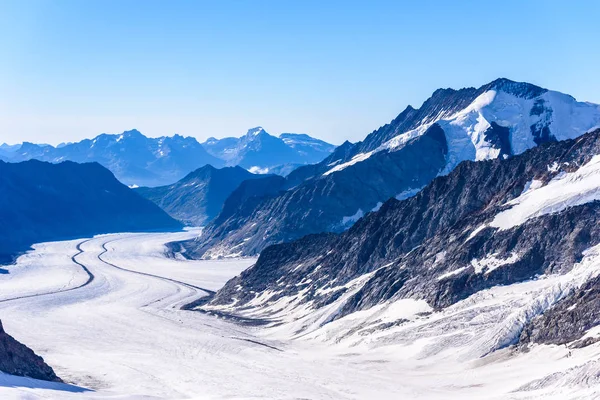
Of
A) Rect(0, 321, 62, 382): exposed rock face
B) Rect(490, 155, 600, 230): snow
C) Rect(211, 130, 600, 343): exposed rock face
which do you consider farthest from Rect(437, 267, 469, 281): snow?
Rect(0, 321, 62, 382): exposed rock face

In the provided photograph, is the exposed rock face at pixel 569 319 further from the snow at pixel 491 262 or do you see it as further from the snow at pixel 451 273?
the snow at pixel 451 273

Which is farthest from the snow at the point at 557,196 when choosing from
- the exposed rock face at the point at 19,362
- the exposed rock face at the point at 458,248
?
the exposed rock face at the point at 19,362

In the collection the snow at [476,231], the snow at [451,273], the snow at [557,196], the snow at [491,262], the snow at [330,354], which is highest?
the snow at [557,196]

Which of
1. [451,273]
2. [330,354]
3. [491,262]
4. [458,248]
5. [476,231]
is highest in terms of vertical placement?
[476,231]

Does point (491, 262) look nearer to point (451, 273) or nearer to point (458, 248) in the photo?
point (451, 273)

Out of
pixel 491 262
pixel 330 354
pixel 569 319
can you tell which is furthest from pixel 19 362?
pixel 491 262

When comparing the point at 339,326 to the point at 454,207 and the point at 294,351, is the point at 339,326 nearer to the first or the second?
the point at 294,351
